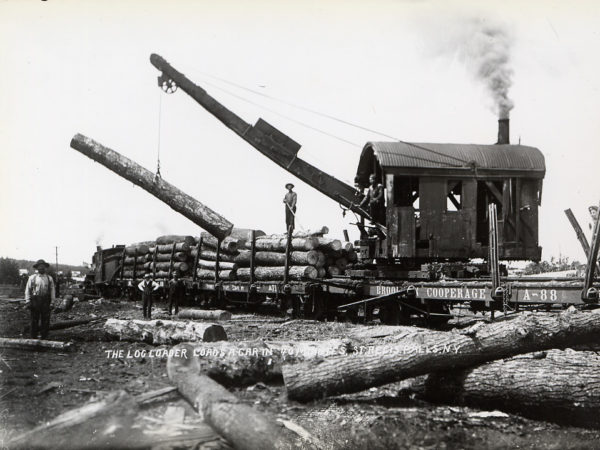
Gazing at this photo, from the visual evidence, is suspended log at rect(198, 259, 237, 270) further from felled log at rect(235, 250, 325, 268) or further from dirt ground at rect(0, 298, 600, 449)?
dirt ground at rect(0, 298, 600, 449)

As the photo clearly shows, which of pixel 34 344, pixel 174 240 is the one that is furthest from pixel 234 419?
pixel 174 240

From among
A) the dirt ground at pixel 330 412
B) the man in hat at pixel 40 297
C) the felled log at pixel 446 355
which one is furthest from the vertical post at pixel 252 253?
the felled log at pixel 446 355

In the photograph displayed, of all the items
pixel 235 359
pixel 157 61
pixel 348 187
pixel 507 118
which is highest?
pixel 157 61

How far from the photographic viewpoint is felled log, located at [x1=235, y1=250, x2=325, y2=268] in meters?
11.4

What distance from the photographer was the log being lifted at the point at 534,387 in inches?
186

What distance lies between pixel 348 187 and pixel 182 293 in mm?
7346

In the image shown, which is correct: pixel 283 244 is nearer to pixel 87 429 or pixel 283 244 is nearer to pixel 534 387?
pixel 534 387

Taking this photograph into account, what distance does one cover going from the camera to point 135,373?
19.2 ft

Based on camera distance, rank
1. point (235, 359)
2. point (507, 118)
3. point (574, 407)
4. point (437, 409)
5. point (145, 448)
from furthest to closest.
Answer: point (507, 118) → point (235, 359) → point (437, 409) → point (574, 407) → point (145, 448)

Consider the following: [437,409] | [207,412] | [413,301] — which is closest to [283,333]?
[413,301]

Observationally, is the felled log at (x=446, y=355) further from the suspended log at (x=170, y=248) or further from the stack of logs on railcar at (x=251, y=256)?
the suspended log at (x=170, y=248)

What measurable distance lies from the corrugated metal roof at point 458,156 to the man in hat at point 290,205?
3.00 m

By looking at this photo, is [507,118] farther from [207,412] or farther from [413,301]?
[207,412]

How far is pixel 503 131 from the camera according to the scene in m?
11.2
